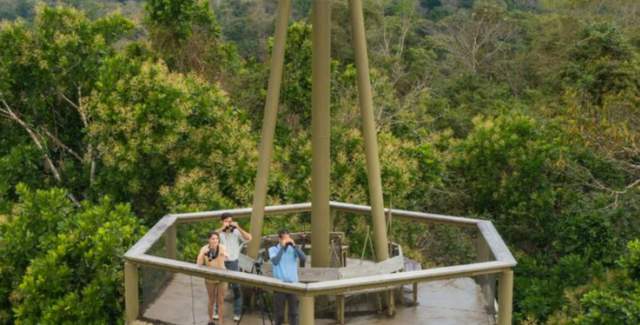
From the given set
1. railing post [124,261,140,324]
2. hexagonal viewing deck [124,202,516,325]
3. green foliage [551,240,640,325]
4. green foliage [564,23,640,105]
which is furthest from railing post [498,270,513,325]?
green foliage [564,23,640,105]

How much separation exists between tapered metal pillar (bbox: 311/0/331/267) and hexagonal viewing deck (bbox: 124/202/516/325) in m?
0.54

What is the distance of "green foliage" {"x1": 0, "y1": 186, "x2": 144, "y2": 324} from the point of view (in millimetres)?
8945

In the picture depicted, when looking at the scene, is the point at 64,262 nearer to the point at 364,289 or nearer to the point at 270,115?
the point at 270,115

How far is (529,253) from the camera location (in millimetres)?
16953

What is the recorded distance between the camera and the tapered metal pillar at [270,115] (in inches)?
282

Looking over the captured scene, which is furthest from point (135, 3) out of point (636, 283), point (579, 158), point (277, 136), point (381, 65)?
point (636, 283)

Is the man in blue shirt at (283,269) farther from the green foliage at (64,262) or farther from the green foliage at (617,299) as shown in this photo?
the green foliage at (617,299)

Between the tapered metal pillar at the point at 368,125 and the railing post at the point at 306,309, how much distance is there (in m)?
1.94

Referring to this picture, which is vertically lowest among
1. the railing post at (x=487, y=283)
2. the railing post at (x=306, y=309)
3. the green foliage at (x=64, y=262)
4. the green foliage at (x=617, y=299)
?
the green foliage at (x=617, y=299)

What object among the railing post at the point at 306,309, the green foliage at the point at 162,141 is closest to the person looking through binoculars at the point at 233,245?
the railing post at the point at 306,309

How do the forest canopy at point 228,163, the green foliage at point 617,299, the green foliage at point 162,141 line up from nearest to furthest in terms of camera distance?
the forest canopy at point 228,163 → the green foliage at point 617,299 → the green foliage at point 162,141

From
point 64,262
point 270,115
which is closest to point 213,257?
point 270,115

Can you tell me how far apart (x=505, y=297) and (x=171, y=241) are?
153 inches

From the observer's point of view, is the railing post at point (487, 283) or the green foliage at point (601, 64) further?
the green foliage at point (601, 64)
